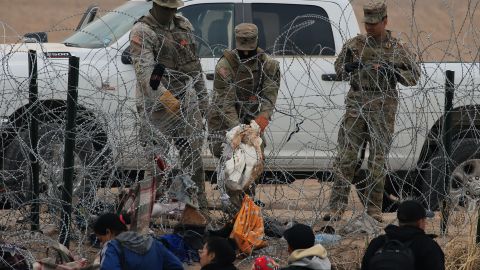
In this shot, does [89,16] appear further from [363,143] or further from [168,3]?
[363,143]

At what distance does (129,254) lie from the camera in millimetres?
7125

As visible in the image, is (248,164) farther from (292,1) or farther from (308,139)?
(292,1)

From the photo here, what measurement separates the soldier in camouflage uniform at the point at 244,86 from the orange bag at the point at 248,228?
66 centimetres

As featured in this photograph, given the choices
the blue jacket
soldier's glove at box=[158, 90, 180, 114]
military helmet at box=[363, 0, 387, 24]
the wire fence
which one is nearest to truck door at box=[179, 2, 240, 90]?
the wire fence

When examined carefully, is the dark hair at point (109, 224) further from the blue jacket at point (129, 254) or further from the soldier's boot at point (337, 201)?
the soldier's boot at point (337, 201)

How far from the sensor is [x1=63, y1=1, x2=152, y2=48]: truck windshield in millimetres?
10977

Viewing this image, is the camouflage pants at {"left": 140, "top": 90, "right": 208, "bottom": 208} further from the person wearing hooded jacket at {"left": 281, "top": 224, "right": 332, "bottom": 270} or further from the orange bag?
the person wearing hooded jacket at {"left": 281, "top": 224, "right": 332, "bottom": 270}

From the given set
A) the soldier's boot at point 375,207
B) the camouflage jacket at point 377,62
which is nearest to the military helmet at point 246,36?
the camouflage jacket at point 377,62

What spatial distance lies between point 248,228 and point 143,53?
4.73 feet

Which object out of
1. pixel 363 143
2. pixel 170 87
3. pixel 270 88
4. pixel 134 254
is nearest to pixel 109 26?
pixel 170 87

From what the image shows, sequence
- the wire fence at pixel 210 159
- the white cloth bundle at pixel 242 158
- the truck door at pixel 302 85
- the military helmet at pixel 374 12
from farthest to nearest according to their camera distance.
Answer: the truck door at pixel 302 85
the military helmet at pixel 374 12
the white cloth bundle at pixel 242 158
the wire fence at pixel 210 159

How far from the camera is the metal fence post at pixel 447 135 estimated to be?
9.13 meters

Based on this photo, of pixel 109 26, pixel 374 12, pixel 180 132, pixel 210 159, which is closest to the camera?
pixel 180 132

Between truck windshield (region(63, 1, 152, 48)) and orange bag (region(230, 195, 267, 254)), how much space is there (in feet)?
7.98
